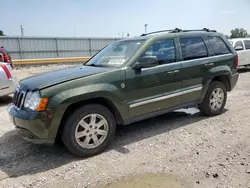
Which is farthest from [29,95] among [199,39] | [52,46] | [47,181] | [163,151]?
[52,46]

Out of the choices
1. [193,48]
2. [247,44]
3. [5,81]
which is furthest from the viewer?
[247,44]

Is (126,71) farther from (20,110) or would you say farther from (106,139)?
(20,110)

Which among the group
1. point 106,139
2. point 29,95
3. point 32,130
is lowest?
point 106,139

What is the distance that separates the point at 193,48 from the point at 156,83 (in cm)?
128

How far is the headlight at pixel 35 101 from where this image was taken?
3.13 m

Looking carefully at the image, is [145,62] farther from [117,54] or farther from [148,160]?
[148,160]

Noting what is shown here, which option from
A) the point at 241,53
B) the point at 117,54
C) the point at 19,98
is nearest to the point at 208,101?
the point at 117,54

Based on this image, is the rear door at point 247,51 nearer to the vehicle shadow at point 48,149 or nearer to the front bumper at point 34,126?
the vehicle shadow at point 48,149

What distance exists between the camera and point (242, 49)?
1175cm

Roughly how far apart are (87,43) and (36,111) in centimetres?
1934

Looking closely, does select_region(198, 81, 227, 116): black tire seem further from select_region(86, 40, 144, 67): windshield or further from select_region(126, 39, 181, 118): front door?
select_region(86, 40, 144, 67): windshield

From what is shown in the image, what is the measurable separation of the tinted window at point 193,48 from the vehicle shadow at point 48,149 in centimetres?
138

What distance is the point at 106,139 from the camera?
3.67 metres

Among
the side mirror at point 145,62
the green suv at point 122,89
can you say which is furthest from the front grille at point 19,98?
the side mirror at point 145,62
